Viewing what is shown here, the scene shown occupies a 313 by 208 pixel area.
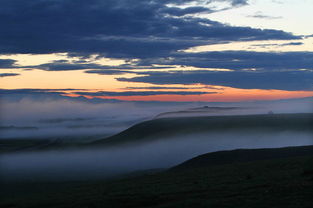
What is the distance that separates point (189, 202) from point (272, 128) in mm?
167122

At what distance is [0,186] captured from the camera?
83.8 metres

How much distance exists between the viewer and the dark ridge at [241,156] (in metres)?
76.1

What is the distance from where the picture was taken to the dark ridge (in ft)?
250

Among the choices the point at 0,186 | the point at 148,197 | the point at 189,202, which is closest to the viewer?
the point at 189,202

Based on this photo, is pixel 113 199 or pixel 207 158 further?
pixel 207 158

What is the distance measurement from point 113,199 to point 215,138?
510ft

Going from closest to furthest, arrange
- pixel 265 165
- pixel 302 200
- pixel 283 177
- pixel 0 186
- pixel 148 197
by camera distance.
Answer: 1. pixel 302 200
2. pixel 148 197
3. pixel 283 177
4. pixel 265 165
5. pixel 0 186

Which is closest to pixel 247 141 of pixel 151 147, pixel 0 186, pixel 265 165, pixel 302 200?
pixel 151 147

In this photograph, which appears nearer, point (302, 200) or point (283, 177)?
point (302, 200)

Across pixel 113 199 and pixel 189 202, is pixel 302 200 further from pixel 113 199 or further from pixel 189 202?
pixel 113 199

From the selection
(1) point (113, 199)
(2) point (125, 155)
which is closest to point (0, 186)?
(1) point (113, 199)

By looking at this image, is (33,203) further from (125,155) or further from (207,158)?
(125,155)

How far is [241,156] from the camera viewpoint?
80.7 meters

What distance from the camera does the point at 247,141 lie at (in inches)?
6609
